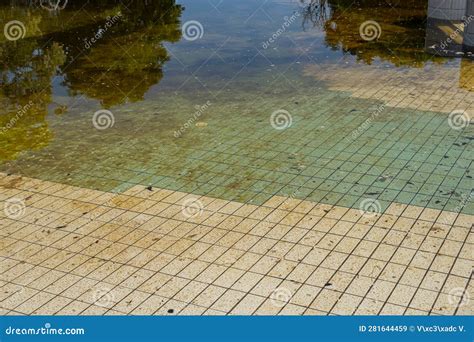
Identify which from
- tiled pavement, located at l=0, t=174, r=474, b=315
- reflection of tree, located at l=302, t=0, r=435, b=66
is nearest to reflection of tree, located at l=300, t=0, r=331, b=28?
reflection of tree, located at l=302, t=0, r=435, b=66

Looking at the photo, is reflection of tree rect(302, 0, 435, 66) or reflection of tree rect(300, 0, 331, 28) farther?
reflection of tree rect(300, 0, 331, 28)

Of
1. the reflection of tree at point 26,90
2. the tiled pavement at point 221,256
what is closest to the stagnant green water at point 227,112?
the reflection of tree at point 26,90

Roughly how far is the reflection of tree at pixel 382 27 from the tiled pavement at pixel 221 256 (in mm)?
8038

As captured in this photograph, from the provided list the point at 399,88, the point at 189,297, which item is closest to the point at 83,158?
the point at 189,297

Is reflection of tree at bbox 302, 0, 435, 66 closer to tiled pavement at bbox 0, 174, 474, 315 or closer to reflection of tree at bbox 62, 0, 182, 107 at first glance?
reflection of tree at bbox 62, 0, 182, 107

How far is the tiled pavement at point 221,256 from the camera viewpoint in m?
6.09

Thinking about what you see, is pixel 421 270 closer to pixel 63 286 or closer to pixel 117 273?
pixel 117 273

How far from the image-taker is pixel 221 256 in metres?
6.94

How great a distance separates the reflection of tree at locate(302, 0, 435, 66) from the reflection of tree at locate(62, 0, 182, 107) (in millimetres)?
4662

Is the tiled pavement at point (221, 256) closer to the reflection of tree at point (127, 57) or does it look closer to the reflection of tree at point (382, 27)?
the reflection of tree at point (127, 57)

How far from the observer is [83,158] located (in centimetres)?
978

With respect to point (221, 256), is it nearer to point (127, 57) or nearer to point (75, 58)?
point (127, 57)

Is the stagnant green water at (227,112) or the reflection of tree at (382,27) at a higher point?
the reflection of tree at (382,27)

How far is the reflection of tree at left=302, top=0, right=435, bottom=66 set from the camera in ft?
49.6
